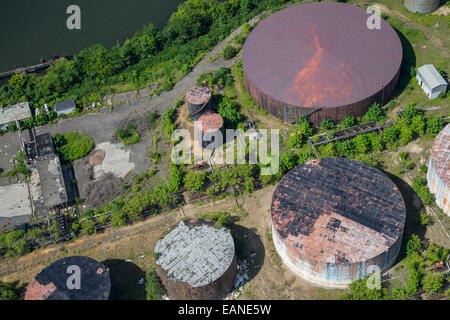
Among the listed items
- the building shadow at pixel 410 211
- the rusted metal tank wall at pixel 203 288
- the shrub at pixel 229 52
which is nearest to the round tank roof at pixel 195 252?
the rusted metal tank wall at pixel 203 288

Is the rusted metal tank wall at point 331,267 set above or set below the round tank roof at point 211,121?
below

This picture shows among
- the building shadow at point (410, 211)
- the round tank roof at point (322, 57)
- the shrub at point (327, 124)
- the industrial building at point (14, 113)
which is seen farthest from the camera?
the industrial building at point (14, 113)

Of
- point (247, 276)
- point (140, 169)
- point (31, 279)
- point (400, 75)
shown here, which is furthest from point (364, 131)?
point (31, 279)

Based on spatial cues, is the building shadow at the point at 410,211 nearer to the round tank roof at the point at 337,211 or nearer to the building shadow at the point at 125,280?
the round tank roof at the point at 337,211

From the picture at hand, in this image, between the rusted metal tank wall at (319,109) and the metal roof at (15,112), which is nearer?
the rusted metal tank wall at (319,109)

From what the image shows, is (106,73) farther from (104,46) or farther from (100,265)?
(100,265)

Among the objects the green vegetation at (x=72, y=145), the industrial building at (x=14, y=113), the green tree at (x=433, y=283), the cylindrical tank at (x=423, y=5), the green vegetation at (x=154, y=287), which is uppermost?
the cylindrical tank at (x=423, y=5)

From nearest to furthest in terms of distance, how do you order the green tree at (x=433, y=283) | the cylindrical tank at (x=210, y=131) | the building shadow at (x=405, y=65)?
the green tree at (x=433, y=283) < the cylindrical tank at (x=210, y=131) < the building shadow at (x=405, y=65)
